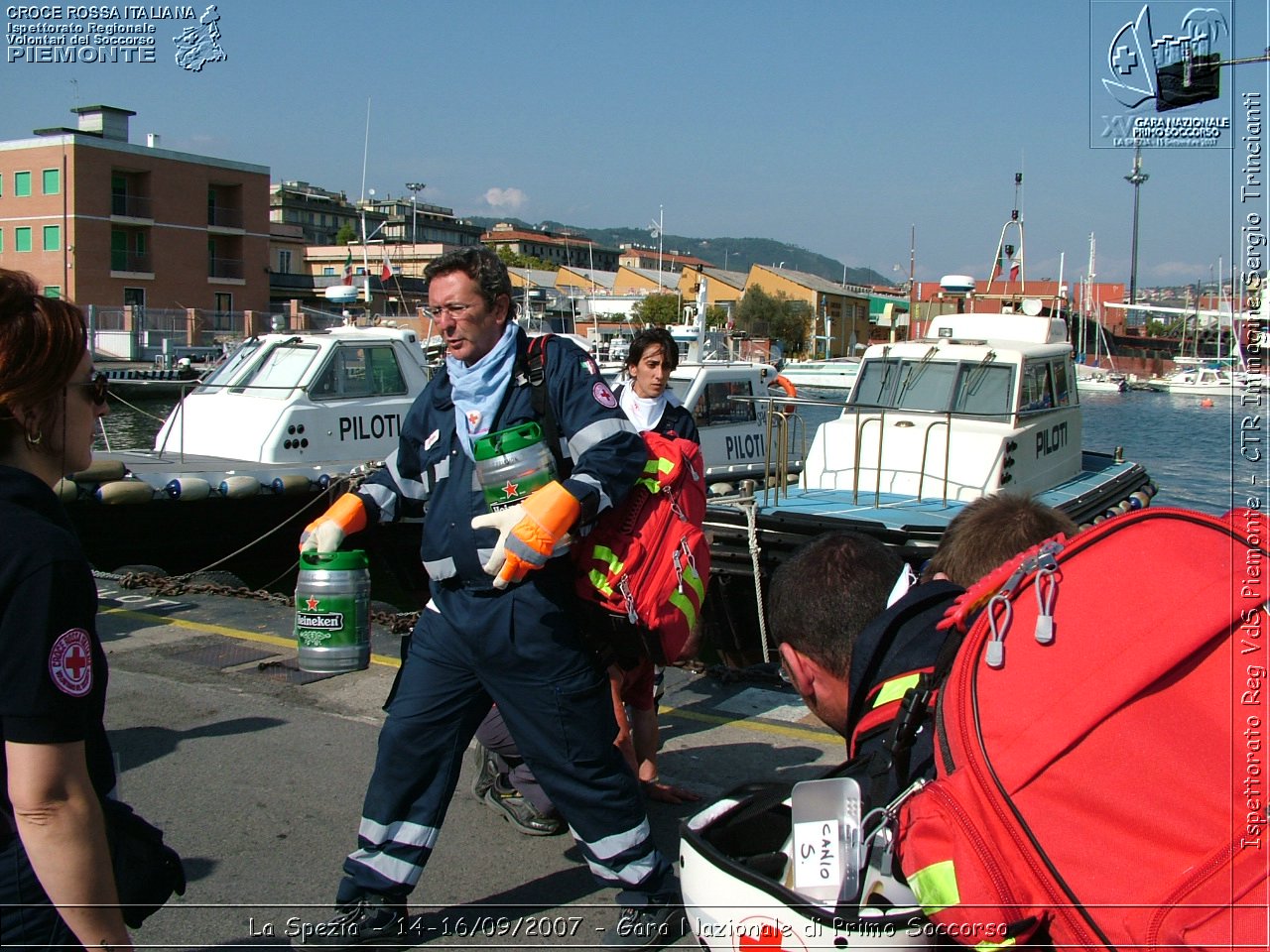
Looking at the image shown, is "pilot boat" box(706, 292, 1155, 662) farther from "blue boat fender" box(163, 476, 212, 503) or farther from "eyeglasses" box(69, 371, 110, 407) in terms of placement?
"eyeglasses" box(69, 371, 110, 407)

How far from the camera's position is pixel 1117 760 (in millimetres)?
1476

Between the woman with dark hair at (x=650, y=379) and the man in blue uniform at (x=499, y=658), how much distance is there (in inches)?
83.8

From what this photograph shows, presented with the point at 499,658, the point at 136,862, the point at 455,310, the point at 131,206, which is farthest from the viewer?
the point at 131,206

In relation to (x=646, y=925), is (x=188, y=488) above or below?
above

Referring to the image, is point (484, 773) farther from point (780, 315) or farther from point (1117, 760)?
point (780, 315)

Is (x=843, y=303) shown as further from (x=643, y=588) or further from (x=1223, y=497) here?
(x=643, y=588)

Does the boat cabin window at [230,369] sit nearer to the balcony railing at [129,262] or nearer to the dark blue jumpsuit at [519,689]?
the dark blue jumpsuit at [519,689]

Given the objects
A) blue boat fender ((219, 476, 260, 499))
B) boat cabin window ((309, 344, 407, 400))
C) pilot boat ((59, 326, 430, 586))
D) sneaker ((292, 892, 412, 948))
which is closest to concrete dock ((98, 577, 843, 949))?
sneaker ((292, 892, 412, 948))

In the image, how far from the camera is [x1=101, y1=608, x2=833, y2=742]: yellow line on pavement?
5.16 m

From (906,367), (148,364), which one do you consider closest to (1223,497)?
(906,367)

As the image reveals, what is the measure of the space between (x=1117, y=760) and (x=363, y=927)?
2.49 meters

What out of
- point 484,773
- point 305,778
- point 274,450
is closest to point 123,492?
point 274,450

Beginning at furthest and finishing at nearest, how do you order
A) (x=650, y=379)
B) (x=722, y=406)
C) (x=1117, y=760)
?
(x=722, y=406)
(x=650, y=379)
(x=1117, y=760)

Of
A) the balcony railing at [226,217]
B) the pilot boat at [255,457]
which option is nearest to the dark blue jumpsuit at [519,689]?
the pilot boat at [255,457]
